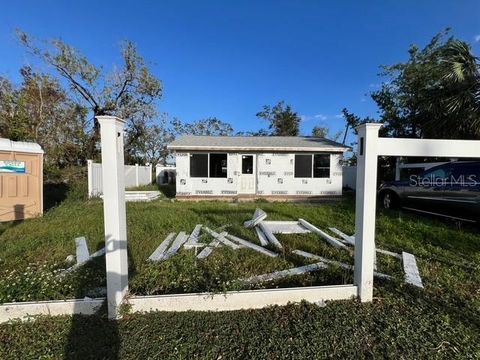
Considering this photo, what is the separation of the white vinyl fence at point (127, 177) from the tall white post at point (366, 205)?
11043mm

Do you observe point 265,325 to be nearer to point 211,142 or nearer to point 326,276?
point 326,276

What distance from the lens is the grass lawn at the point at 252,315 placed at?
2189 mm

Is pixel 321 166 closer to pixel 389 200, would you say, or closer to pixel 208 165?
pixel 389 200

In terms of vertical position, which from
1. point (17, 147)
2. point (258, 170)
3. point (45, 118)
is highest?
point (45, 118)

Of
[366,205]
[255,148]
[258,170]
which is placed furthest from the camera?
[258,170]

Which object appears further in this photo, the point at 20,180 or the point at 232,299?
the point at 20,180

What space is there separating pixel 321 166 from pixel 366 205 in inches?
402

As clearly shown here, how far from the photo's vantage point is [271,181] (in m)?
12.6

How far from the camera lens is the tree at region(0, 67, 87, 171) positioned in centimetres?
1366

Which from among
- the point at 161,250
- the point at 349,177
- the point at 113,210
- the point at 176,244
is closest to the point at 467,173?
the point at 176,244

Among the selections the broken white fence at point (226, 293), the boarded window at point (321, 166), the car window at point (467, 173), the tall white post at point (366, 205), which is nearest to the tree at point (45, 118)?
the boarded window at point (321, 166)

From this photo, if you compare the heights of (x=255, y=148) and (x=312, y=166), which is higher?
(x=255, y=148)

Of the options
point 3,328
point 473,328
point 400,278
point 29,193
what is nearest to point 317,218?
point 400,278

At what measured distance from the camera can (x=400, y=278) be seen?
3.44 meters
